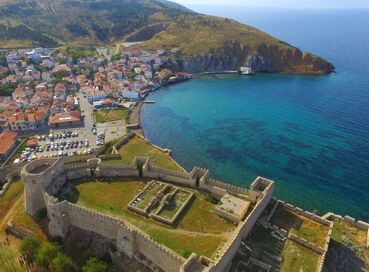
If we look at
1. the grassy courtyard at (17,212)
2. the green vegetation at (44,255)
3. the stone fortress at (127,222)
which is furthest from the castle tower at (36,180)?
the green vegetation at (44,255)

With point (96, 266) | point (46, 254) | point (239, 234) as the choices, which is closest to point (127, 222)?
point (96, 266)

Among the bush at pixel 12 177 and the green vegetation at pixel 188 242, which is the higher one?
the green vegetation at pixel 188 242

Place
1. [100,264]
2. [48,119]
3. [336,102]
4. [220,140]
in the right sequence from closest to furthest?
[100,264] < [220,140] < [48,119] < [336,102]

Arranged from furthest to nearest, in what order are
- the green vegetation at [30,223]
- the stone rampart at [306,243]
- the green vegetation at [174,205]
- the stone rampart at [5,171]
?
the stone rampart at [5,171]
the green vegetation at [30,223]
the green vegetation at [174,205]
the stone rampart at [306,243]

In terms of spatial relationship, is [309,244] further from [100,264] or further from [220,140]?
[220,140]

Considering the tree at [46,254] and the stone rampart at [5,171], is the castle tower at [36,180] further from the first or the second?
the stone rampart at [5,171]

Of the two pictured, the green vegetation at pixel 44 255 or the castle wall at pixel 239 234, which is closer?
the castle wall at pixel 239 234

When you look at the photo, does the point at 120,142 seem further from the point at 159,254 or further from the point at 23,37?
the point at 23,37

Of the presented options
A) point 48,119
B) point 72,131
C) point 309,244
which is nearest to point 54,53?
point 48,119
